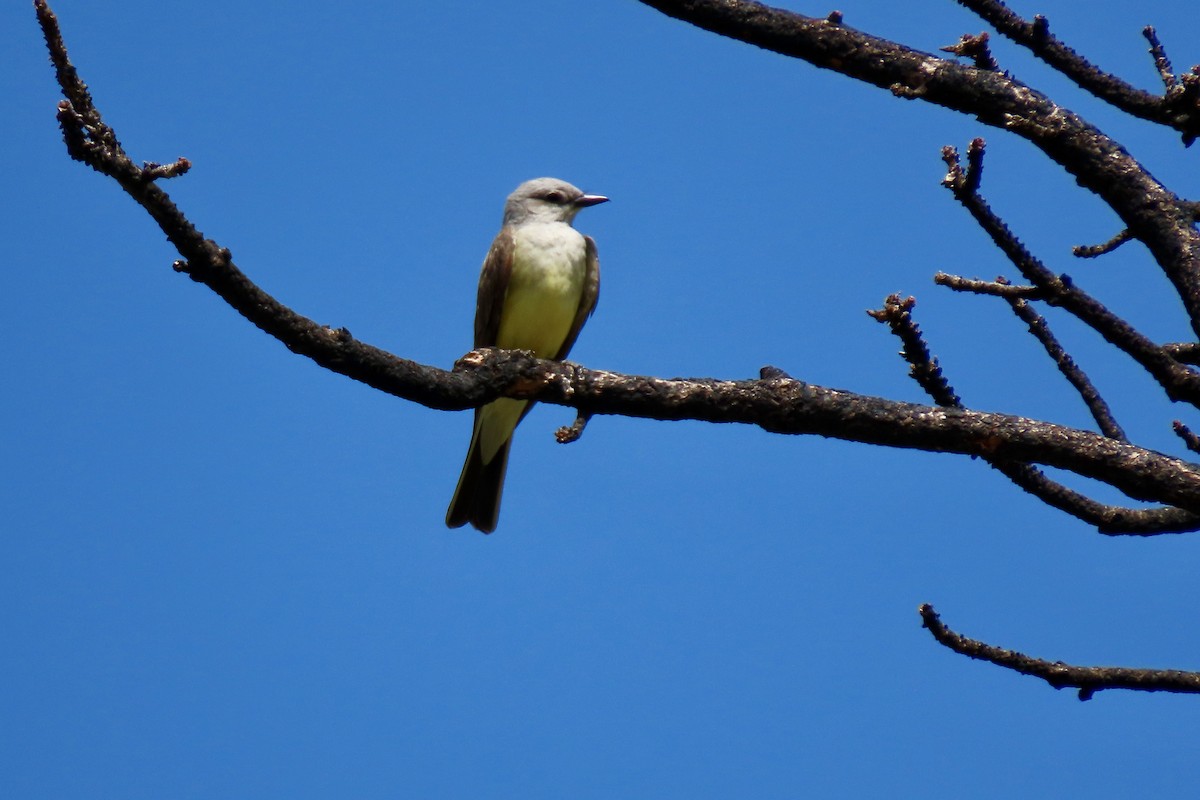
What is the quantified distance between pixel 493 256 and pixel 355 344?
566 centimetres

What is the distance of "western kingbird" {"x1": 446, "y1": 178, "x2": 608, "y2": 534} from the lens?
872 centimetres

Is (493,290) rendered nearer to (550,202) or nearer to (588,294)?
(588,294)

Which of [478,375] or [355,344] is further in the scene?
[478,375]

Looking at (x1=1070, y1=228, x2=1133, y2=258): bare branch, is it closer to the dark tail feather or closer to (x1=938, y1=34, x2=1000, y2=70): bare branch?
(x1=938, y1=34, x2=1000, y2=70): bare branch

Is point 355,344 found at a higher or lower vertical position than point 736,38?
lower

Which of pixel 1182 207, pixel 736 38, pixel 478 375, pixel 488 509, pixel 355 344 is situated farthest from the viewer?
pixel 488 509

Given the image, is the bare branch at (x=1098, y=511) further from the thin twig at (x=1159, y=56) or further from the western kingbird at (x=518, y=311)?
the western kingbird at (x=518, y=311)

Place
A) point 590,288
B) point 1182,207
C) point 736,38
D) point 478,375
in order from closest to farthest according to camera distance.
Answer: point 478,375
point 1182,207
point 736,38
point 590,288

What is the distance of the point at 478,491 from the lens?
8750mm

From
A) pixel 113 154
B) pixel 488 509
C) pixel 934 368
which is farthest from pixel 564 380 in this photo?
pixel 488 509

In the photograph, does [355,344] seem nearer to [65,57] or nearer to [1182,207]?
[65,57]

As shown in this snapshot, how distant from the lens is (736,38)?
4.42 m

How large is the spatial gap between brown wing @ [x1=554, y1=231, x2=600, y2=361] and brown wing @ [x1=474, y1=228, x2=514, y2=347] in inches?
24.4

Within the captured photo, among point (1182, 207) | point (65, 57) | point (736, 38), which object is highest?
point (736, 38)
